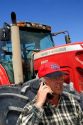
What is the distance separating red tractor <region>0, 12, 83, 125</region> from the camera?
4242 mm

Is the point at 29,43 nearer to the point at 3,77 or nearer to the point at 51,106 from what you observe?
the point at 3,77

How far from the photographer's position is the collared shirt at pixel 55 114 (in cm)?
350

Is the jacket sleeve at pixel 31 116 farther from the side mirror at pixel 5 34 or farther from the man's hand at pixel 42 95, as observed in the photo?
the side mirror at pixel 5 34

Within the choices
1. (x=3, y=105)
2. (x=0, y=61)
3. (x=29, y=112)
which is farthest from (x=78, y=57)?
(x=29, y=112)

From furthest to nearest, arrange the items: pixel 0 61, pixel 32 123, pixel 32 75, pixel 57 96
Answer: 1. pixel 0 61
2. pixel 32 75
3. pixel 57 96
4. pixel 32 123

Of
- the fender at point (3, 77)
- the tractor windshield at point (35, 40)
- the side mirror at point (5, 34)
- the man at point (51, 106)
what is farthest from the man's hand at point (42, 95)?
the tractor windshield at point (35, 40)

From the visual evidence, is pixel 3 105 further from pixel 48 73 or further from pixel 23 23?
pixel 23 23

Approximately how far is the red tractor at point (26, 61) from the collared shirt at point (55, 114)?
0.47m

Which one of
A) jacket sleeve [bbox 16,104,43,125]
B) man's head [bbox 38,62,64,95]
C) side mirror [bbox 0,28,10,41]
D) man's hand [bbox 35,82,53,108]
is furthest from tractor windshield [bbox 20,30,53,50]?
jacket sleeve [bbox 16,104,43,125]

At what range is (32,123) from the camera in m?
3.48

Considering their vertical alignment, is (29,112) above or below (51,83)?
below

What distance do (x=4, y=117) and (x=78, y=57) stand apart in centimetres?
334

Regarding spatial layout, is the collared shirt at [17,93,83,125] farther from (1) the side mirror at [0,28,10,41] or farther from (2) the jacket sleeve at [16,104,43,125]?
(1) the side mirror at [0,28,10,41]

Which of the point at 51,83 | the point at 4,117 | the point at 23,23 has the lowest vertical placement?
the point at 4,117
